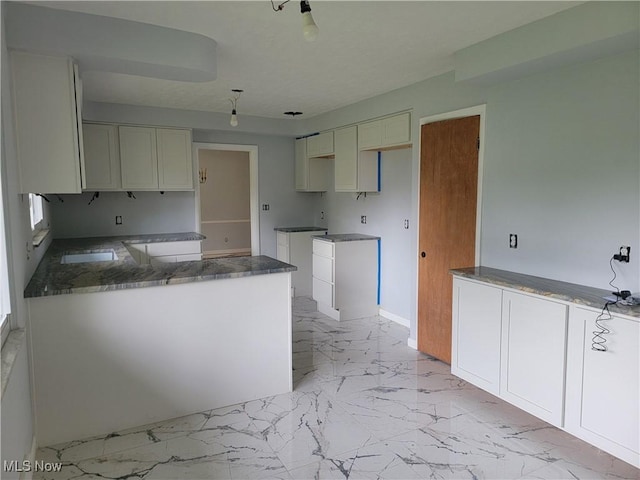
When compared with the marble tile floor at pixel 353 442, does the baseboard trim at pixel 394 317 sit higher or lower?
A: higher

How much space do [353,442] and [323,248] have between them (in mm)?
2776

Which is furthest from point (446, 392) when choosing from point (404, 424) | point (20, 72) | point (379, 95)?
point (20, 72)

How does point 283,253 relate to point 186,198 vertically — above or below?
below

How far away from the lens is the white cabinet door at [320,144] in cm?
545

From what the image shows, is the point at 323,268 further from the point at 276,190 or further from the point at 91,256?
the point at 91,256

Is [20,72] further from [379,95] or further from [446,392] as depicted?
[446,392]

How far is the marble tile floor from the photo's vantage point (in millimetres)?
2285

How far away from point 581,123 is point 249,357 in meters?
Result: 2.67

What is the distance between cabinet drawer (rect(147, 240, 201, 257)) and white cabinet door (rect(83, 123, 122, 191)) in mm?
800

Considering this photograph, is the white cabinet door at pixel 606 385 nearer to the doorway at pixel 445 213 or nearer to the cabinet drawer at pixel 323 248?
the doorway at pixel 445 213

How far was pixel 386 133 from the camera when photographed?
439 cm

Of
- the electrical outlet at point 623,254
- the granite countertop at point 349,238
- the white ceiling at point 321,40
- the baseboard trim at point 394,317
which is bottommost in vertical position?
the baseboard trim at point 394,317

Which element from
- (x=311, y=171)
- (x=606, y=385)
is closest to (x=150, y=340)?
(x=606, y=385)

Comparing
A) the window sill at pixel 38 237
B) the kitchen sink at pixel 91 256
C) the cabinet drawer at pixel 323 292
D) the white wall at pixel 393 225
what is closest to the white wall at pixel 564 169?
the white wall at pixel 393 225
